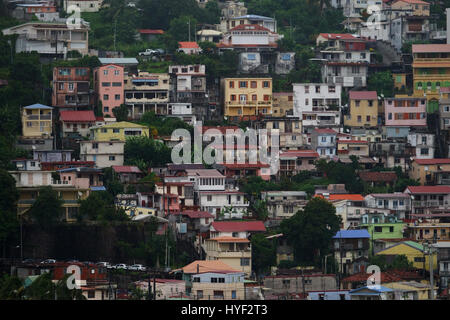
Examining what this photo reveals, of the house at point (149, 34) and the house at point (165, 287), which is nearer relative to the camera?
the house at point (165, 287)

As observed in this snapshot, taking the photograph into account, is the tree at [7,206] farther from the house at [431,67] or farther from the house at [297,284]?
the house at [431,67]

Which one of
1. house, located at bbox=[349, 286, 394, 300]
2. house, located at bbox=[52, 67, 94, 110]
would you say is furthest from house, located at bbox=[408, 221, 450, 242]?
house, located at bbox=[52, 67, 94, 110]

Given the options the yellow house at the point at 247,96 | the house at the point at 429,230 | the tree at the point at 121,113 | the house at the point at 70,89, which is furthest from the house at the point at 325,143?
the house at the point at 70,89

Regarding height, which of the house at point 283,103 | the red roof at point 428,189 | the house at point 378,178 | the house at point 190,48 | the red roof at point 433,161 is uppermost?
the house at point 190,48

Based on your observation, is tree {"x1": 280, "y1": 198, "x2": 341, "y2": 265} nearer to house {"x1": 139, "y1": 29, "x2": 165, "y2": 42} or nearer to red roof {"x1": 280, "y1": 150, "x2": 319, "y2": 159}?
red roof {"x1": 280, "y1": 150, "x2": 319, "y2": 159}

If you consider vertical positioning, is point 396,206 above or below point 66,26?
below
